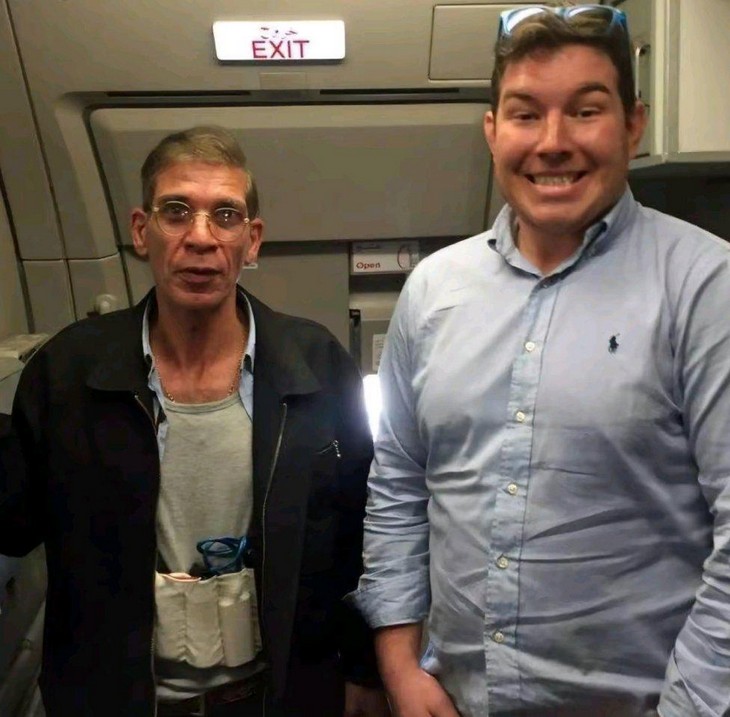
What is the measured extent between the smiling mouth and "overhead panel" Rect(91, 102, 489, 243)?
1.12 metres

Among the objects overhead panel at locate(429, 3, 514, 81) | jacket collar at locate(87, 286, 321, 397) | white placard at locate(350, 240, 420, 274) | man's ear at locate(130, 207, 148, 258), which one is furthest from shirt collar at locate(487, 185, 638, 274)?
white placard at locate(350, 240, 420, 274)

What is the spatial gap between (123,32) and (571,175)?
1.32 m

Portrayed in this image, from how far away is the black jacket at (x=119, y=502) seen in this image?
130cm

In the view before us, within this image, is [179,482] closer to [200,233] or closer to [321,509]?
[321,509]

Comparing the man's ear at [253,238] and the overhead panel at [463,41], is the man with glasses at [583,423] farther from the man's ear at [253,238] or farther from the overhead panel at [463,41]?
the overhead panel at [463,41]

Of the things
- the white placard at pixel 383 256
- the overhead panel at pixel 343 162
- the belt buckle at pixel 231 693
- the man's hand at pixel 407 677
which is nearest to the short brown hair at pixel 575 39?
the man's hand at pixel 407 677

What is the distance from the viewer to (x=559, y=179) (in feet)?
3.56

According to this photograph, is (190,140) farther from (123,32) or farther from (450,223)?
(450,223)

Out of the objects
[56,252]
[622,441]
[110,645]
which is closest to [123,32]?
[56,252]

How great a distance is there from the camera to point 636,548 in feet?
3.51

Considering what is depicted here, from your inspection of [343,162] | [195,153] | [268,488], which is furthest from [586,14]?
[343,162]

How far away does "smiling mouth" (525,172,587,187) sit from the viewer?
108cm

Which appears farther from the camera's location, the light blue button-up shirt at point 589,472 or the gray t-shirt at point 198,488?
the gray t-shirt at point 198,488

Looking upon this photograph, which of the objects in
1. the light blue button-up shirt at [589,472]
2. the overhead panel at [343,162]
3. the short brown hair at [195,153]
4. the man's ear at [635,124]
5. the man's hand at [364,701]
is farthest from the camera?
the overhead panel at [343,162]
